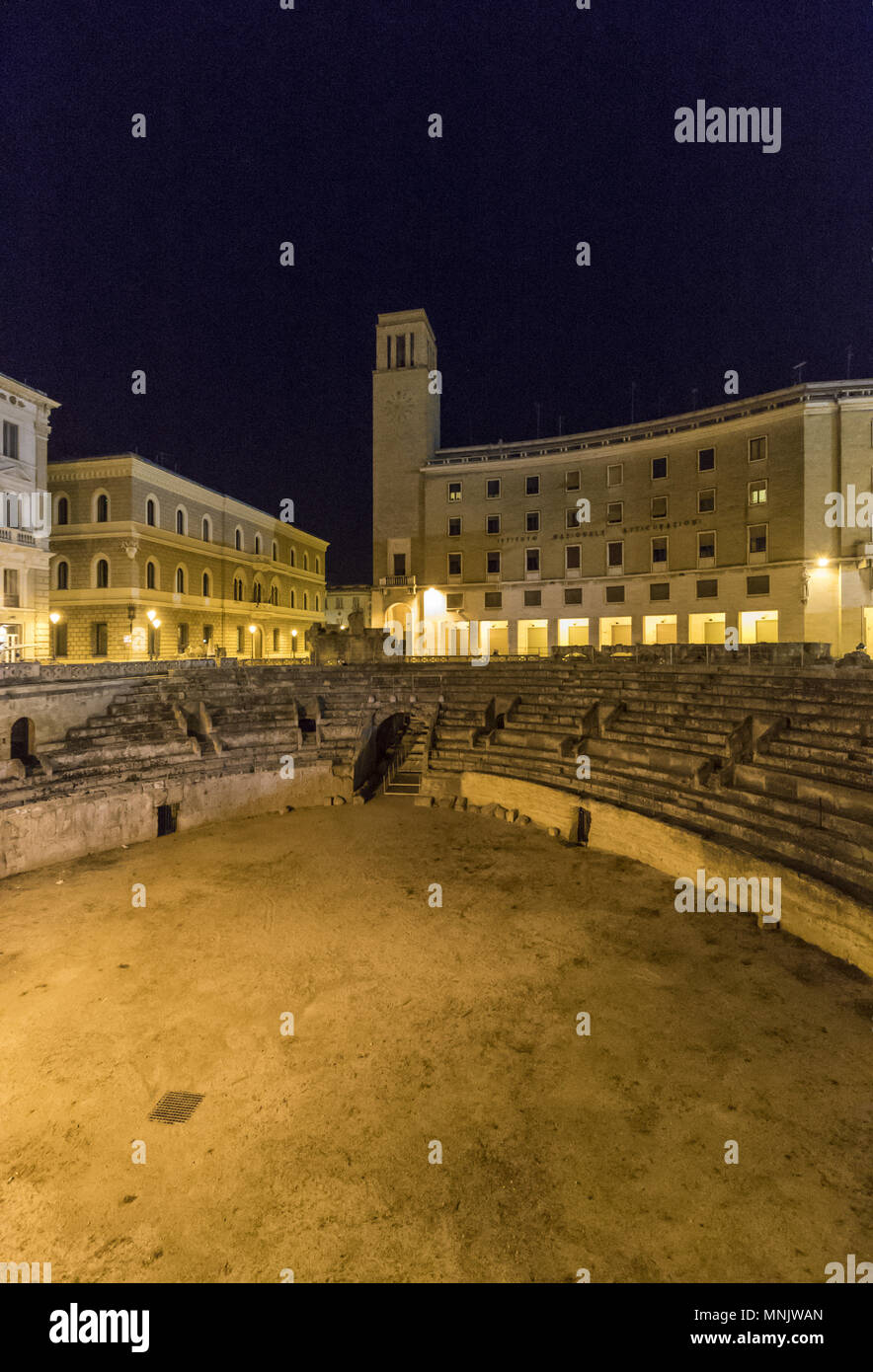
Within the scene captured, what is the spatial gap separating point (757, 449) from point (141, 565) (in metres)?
36.4

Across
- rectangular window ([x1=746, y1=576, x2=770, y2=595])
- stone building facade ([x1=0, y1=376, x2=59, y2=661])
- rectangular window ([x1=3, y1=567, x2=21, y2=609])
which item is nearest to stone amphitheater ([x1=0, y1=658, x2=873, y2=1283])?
rectangular window ([x1=3, y1=567, x2=21, y2=609])

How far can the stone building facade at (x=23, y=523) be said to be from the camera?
101 ft

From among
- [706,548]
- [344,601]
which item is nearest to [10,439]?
[706,548]

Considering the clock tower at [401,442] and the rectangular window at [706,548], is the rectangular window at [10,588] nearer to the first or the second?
the clock tower at [401,442]

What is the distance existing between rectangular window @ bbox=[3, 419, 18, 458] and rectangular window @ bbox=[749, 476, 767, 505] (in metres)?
39.9

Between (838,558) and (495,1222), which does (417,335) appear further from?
(495,1222)

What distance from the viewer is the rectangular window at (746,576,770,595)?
110ft

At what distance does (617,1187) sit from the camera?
464cm

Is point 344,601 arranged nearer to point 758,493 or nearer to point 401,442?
point 401,442

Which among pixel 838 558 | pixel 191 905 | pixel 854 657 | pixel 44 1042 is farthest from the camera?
pixel 838 558

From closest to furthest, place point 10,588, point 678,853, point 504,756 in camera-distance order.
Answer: point 678,853, point 504,756, point 10,588

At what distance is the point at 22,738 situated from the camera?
15531mm
